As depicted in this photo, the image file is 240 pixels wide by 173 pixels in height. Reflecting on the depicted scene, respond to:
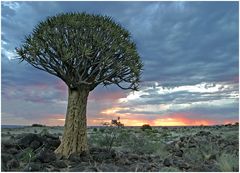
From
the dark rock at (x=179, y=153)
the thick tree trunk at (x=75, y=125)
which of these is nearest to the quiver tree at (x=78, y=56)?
the thick tree trunk at (x=75, y=125)

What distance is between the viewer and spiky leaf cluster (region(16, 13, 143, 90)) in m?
11.8

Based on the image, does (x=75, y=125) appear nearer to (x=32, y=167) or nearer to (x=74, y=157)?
(x=74, y=157)

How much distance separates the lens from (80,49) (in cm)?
1159

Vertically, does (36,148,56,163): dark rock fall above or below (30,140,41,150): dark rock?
below

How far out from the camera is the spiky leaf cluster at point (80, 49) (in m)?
11.8

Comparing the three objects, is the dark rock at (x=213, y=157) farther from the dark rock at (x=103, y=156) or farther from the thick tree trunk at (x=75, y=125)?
the thick tree trunk at (x=75, y=125)

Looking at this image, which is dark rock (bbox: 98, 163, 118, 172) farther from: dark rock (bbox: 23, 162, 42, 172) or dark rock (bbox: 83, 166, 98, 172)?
dark rock (bbox: 23, 162, 42, 172)

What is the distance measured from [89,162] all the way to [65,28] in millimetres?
4107

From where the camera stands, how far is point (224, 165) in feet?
34.5

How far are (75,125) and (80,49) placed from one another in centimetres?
235

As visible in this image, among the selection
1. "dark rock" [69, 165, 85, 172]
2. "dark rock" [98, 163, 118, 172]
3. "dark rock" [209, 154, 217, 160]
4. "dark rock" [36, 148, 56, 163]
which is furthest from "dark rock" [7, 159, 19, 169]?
"dark rock" [209, 154, 217, 160]

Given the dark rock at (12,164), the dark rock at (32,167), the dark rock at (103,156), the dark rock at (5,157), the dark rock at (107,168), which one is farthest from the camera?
the dark rock at (103,156)

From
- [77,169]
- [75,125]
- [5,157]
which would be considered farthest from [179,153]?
[5,157]

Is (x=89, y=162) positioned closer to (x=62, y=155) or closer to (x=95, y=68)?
(x=62, y=155)
